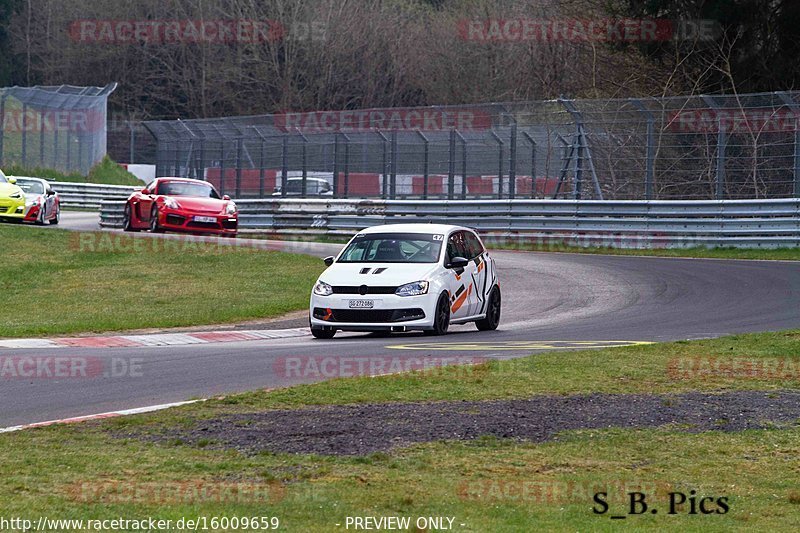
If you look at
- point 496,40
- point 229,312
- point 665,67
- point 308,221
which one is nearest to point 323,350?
point 229,312

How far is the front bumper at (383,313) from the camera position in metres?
14.0

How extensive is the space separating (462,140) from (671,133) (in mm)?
7395

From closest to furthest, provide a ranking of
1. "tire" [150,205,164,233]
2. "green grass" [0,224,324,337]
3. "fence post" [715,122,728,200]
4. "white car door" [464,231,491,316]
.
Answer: "white car door" [464,231,491,316] → "green grass" [0,224,324,337] → "fence post" [715,122,728,200] → "tire" [150,205,164,233]

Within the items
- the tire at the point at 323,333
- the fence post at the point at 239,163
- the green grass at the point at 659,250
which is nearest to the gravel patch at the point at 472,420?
the tire at the point at 323,333

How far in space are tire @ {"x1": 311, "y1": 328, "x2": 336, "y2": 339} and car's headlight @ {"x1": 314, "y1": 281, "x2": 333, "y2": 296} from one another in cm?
45

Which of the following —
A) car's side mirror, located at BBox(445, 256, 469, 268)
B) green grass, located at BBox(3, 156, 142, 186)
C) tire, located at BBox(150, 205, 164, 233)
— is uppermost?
green grass, located at BBox(3, 156, 142, 186)

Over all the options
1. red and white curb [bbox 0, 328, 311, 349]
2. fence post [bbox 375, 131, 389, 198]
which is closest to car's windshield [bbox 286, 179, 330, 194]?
fence post [bbox 375, 131, 389, 198]

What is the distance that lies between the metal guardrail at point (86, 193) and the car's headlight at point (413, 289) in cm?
3581

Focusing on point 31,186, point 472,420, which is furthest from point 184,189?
point 472,420

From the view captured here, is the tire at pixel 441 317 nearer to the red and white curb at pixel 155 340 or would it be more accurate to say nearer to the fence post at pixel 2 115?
the red and white curb at pixel 155 340

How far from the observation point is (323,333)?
14469 mm

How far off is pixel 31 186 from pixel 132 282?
1324 centimetres

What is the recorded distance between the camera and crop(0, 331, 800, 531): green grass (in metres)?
5.78

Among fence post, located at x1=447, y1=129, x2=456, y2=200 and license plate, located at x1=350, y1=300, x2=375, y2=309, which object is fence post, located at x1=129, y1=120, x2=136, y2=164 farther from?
license plate, located at x1=350, y1=300, x2=375, y2=309
